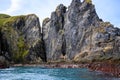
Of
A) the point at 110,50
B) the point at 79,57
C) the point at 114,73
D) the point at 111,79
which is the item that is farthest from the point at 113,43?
the point at 111,79

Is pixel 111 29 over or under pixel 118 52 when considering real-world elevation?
over

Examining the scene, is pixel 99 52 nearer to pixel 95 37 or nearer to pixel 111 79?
pixel 95 37

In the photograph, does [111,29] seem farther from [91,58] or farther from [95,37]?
[91,58]

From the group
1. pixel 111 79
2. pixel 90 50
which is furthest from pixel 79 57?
pixel 111 79

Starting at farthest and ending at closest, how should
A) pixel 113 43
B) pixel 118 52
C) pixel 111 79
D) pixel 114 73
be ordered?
pixel 113 43
pixel 118 52
pixel 114 73
pixel 111 79

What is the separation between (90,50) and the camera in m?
195

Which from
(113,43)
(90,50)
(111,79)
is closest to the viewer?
(111,79)

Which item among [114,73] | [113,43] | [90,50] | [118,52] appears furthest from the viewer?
[90,50]

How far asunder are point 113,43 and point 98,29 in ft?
60.6

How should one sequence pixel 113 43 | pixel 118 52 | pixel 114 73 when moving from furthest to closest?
pixel 113 43, pixel 118 52, pixel 114 73

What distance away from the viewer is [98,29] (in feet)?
649

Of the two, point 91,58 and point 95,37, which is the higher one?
point 95,37

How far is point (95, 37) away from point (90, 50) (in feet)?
27.3

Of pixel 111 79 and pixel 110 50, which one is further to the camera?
pixel 110 50
